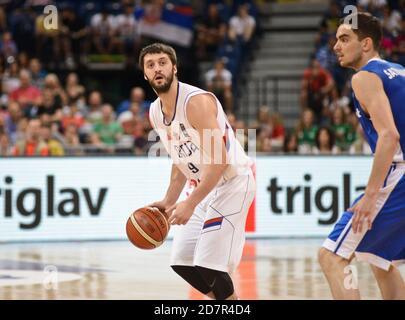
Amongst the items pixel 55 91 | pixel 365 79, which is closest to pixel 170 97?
pixel 365 79

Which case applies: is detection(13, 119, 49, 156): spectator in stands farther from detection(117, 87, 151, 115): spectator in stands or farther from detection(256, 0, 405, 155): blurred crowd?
detection(256, 0, 405, 155): blurred crowd

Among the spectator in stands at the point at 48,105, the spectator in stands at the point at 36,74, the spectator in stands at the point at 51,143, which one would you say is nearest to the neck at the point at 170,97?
the spectator in stands at the point at 51,143

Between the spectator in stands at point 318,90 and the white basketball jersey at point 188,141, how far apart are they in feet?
32.5

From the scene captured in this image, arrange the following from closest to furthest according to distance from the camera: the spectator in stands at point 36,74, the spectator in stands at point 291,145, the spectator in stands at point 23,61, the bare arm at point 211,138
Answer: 1. the bare arm at point 211,138
2. the spectator in stands at point 291,145
3. the spectator in stands at point 36,74
4. the spectator in stands at point 23,61

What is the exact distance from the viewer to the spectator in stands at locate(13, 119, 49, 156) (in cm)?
1369

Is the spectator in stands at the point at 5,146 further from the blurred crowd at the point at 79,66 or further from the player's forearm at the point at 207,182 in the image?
the player's forearm at the point at 207,182

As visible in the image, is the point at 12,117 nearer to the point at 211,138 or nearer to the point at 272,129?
the point at 272,129

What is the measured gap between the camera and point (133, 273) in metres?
9.77

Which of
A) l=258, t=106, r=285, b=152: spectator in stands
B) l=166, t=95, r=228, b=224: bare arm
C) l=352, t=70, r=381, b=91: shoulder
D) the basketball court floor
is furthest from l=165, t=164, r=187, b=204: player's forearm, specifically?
l=258, t=106, r=285, b=152: spectator in stands

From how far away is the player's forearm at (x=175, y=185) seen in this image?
21.6ft

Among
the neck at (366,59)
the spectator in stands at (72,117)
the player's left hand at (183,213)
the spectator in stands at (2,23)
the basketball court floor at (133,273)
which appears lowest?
the basketball court floor at (133,273)

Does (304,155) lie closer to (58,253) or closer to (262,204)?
(262,204)

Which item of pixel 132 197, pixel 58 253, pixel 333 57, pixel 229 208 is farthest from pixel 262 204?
pixel 229 208

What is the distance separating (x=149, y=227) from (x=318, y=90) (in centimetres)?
1034
